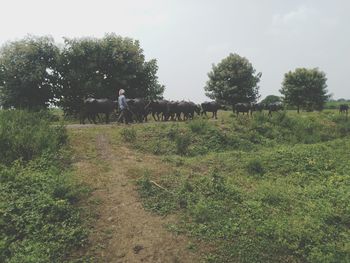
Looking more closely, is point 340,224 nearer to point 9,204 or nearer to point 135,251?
point 135,251

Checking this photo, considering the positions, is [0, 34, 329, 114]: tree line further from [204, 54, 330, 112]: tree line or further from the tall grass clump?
[204, 54, 330, 112]: tree line

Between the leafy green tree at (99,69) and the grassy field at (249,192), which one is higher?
the leafy green tree at (99,69)

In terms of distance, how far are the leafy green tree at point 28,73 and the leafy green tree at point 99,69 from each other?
3.07ft

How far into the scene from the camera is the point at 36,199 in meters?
8.74

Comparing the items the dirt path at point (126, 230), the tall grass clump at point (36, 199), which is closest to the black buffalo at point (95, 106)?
the tall grass clump at point (36, 199)

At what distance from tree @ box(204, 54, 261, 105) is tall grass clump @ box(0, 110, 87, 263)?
111 ft

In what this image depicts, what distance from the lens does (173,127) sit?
16.9m

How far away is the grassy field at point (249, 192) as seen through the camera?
7.80 metres

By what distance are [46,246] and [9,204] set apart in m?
1.83

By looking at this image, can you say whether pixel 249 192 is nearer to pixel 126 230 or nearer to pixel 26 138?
pixel 126 230

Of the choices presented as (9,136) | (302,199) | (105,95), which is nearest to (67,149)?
(9,136)

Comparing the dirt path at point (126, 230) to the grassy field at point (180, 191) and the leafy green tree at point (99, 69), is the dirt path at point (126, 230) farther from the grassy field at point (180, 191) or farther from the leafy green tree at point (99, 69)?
the leafy green tree at point (99, 69)

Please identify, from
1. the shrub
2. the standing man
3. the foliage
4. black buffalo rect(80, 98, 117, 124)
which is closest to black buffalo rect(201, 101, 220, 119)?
black buffalo rect(80, 98, 117, 124)

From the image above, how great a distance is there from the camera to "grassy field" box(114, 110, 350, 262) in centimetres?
780
